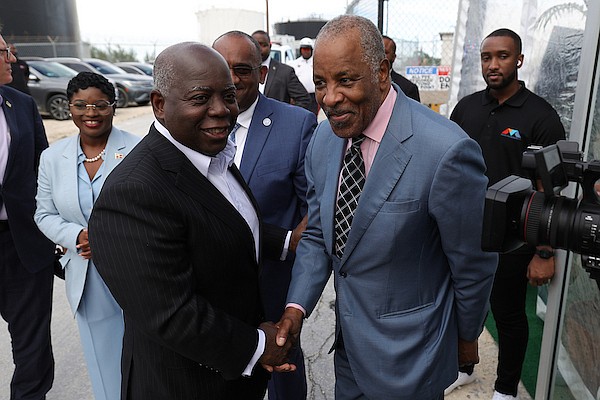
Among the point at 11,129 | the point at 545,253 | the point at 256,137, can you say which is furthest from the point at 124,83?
the point at 545,253

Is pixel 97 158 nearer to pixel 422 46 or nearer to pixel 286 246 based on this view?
pixel 286 246

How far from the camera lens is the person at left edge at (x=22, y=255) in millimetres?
2693

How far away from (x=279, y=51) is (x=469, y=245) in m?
13.9

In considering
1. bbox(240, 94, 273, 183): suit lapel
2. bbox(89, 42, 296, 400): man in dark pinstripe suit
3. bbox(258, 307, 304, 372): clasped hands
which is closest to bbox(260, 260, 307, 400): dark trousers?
bbox(240, 94, 273, 183): suit lapel

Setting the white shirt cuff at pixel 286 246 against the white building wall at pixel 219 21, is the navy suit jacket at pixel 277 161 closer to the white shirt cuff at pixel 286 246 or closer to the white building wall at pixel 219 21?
the white shirt cuff at pixel 286 246

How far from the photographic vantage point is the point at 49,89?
1420cm

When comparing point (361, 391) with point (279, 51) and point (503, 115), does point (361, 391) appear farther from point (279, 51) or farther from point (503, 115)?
point (279, 51)

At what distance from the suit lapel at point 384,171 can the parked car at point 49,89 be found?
1420 cm

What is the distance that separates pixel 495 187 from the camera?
1.39 m

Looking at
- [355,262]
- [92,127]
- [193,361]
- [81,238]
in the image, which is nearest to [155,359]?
[193,361]

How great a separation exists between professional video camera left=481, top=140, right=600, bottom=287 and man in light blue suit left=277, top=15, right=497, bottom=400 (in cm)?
22

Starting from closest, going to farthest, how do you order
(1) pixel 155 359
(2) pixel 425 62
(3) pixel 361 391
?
(1) pixel 155 359 < (3) pixel 361 391 < (2) pixel 425 62

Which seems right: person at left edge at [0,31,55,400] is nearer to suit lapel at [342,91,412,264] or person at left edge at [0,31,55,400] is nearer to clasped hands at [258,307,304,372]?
clasped hands at [258,307,304,372]

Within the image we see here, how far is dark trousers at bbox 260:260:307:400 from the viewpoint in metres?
2.49
